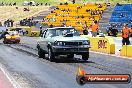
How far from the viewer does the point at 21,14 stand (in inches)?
3642

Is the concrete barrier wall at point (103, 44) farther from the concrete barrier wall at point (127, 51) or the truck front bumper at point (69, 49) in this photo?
the truck front bumper at point (69, 49)

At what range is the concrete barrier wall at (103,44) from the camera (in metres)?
29.2

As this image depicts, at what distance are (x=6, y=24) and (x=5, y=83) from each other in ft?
230

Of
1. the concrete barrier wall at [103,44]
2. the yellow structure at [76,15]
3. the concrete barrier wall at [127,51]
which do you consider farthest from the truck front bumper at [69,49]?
the yellow structure at [76,15]

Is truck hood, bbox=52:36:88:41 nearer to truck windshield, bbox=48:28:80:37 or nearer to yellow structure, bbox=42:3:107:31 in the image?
truck windshield, bbox=48:28:80:37

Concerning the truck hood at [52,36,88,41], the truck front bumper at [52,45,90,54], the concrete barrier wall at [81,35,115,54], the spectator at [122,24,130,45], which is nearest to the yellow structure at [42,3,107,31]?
the concrete barrier wall at [81,35,115,54]

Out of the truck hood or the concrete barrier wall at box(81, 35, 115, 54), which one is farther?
the concrete barrier wall at box(81, 35, 115, 54)

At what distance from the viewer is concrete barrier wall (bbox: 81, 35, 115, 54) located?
95.7ft

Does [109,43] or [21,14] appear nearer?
[109,43]

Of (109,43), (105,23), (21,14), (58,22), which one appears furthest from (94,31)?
(21,14)

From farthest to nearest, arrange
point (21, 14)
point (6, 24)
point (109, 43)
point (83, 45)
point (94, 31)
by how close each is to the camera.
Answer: point (21, 14)
point (6, 24)
point (94, 31)
point (109, 43)
point (83, 45)

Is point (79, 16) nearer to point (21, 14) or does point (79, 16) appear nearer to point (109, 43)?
point (21, 14)

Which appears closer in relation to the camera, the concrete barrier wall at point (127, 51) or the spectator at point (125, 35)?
the concrete barrier wall at point (127, 51)

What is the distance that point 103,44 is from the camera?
30672 millimetres
